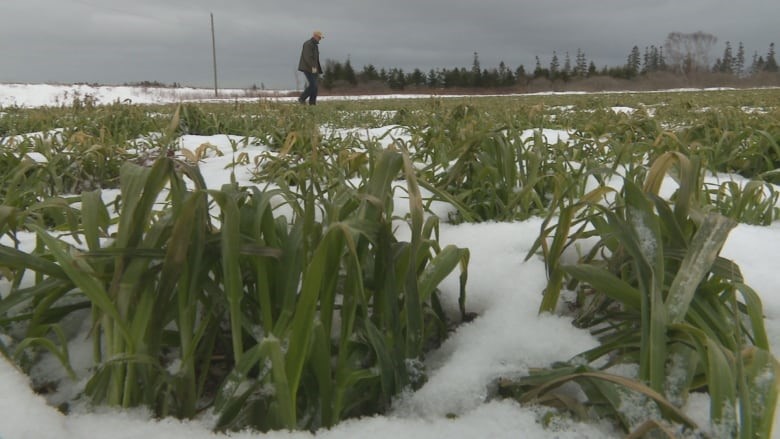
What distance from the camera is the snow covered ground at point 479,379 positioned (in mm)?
699

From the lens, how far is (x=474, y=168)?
6.12 feet

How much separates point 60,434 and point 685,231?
1.08m

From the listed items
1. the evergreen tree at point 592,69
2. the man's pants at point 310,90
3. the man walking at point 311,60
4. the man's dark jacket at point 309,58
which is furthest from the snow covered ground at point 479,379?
the evergreen tree at point 592,69

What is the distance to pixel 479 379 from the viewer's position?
83 centimetres

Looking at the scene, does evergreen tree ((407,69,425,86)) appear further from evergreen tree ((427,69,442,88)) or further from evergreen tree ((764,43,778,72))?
evergreen tree ((764,43,778,72))

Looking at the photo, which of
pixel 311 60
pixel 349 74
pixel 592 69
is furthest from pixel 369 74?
pixel 311 60

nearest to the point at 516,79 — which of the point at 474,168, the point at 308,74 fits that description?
the point at 308,74

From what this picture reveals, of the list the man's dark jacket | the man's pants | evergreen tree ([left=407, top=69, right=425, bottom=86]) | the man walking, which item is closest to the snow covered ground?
the man's pants

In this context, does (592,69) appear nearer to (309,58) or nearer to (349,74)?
(349,74)

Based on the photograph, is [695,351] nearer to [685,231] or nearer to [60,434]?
[685,231]

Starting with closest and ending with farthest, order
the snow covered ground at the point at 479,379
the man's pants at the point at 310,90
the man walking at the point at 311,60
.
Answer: the snow covered ground at the point at 479,379 → the man's pants at the point at 310,90 → the man walking at the point at 311,60

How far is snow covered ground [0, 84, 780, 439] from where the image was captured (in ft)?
2.29

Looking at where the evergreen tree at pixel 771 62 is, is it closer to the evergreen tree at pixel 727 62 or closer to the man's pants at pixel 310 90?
the evergreen tree at pixel 727 62

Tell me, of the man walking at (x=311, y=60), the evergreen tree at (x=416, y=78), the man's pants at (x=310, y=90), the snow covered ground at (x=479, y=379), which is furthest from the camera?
the evergreen tree at (x=416, y=78)
